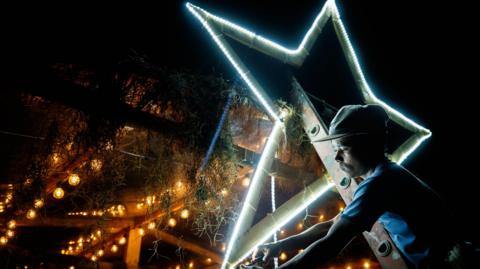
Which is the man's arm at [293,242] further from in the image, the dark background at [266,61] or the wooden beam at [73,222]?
the wooden beam at [73,222]

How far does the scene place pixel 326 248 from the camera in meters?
1.80

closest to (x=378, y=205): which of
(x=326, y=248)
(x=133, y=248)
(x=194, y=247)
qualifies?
(x=326, y=248)

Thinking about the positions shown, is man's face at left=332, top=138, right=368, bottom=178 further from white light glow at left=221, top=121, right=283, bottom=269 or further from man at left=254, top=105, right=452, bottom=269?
white light glow at left=221, top=121, right=283, bottom=269

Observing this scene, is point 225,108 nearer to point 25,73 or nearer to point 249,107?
point 249,107

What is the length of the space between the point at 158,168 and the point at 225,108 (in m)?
1.10

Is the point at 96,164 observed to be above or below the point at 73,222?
above

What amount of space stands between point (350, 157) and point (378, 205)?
55 cm

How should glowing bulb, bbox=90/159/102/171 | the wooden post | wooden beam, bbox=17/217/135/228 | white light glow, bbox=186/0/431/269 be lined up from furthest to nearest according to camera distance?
1. the wooden post
2. wooden beam, bbox=17/217/135/228
3. glowing bulb, bbox=90/159/102/171
4. white light glow, bbox=186/0/431/269

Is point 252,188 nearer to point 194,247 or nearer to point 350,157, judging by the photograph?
point 350,157

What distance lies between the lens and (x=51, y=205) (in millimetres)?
9914

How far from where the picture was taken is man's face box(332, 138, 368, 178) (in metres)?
2.35

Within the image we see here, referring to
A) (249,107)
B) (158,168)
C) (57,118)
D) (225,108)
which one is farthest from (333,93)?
(57,118)

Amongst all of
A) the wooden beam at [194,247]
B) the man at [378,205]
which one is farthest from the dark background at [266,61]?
the wooden beam at [194,247]

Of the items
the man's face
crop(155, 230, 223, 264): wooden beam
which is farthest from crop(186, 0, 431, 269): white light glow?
crop(155, 230, 223, 264): wooden beam
